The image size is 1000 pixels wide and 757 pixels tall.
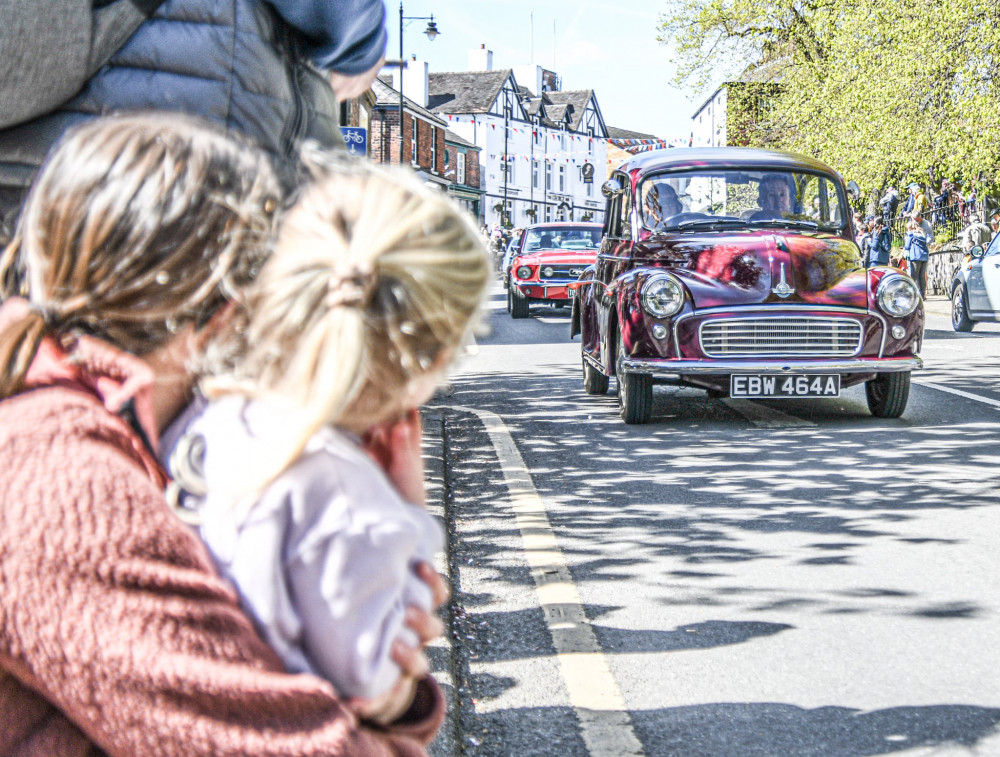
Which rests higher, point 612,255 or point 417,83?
point 417,83

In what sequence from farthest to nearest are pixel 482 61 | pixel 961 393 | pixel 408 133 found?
pixel 482 61, pixel 408 133, pixel 961 393

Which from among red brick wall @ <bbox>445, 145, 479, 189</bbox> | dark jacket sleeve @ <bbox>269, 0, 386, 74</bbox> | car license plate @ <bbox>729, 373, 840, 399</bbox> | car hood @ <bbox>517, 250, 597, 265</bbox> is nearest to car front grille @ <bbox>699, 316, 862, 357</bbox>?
car license plate @ <bbox>729, 373, 840, 399</bbox>

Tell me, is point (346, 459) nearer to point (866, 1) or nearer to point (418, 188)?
point (418, 188)

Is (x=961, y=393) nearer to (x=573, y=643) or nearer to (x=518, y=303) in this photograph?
(x=573, y=643)

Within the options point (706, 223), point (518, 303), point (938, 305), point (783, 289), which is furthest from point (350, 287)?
point (938, 305)

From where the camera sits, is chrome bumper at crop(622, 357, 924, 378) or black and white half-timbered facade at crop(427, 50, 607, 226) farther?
black and white half-timbered facade at crop(427, 50, 607, 226)

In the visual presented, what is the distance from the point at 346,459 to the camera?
1.19 meters

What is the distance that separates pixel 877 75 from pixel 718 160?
1997cm

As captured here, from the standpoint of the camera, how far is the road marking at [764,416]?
28.6 feet

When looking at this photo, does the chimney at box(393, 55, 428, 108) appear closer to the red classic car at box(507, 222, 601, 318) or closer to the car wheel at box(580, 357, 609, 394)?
the red classic car at box(507, 222, 601, 318)

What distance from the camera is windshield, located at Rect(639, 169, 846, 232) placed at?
9.67 metres

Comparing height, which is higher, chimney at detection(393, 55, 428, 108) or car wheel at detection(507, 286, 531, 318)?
chimney at detection(393, 55, 428, 108)

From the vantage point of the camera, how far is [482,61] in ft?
263

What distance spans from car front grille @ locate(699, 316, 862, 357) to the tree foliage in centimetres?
1651
